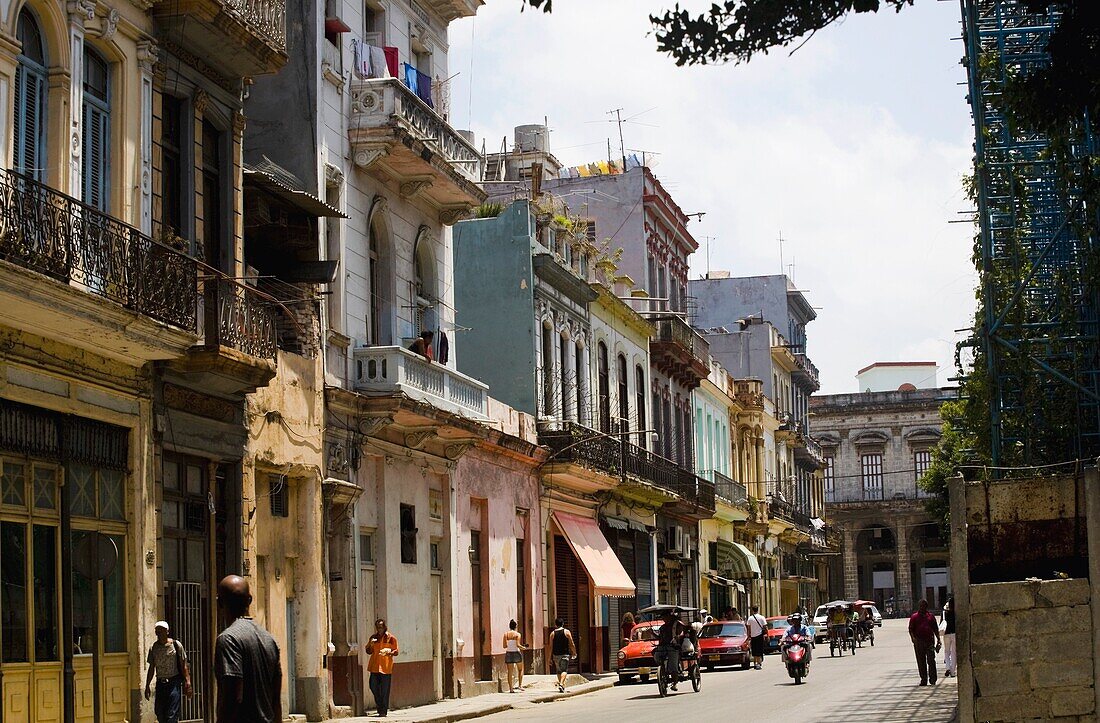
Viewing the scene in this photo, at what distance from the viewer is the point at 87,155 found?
1933cm

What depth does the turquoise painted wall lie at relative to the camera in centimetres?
3750

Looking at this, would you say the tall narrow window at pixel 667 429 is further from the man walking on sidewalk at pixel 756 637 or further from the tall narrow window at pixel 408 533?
the tall narrow window at pixel 408 533

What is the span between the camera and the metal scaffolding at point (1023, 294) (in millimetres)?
24453

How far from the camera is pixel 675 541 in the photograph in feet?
168

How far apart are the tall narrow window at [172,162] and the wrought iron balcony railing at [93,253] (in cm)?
160

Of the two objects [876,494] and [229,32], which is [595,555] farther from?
[876,494]

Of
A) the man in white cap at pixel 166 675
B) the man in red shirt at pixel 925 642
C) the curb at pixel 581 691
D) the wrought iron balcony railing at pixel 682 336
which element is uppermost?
the wrought iron balcony railing at pixel 682 336

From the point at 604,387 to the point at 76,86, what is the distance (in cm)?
2654

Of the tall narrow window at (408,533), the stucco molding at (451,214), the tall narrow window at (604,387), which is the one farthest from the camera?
the tall narrow window at (604,387)

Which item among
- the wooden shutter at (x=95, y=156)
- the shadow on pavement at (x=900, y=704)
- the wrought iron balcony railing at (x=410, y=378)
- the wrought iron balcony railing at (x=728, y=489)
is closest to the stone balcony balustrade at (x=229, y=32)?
the wooden shutter at (x=95, y=156)

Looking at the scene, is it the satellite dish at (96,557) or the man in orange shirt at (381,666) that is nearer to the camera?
the satellite dish at (96,557)

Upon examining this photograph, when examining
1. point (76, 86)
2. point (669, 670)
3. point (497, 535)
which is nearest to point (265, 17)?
point (76, 86)

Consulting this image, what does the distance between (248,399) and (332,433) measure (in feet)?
11.0

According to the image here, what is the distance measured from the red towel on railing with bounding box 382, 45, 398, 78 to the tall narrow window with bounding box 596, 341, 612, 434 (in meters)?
15.4
